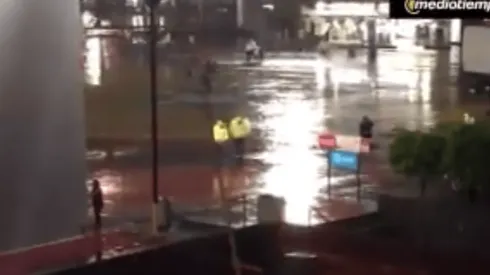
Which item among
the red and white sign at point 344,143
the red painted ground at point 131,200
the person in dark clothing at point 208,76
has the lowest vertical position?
the red painted ground at point 131,200

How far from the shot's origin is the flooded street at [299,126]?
1686cm

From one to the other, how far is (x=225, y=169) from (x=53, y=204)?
21.8ft

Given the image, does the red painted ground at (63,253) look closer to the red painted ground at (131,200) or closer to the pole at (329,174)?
the red painted ground at (131,200)

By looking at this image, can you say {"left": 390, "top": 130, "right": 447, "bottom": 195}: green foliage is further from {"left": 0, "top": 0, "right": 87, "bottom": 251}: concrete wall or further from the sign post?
{"left": 0, "top": 0, "right": 87, "bottom": 251}: concrete wall

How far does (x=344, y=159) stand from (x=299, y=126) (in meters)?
7.44

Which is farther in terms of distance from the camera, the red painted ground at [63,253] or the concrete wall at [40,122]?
the concrete wall at [40,122]

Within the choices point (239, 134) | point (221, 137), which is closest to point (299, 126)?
point (239, 134)

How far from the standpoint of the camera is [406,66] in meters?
38.8

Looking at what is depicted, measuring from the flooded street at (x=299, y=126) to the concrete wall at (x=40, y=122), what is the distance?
78.1 inches

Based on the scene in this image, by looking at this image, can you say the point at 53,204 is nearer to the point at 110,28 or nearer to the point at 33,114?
the point at 33,114

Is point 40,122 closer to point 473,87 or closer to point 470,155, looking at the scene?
point 470,155

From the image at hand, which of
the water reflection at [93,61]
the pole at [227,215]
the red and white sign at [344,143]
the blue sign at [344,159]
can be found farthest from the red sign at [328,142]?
the water reflection at [93,61]

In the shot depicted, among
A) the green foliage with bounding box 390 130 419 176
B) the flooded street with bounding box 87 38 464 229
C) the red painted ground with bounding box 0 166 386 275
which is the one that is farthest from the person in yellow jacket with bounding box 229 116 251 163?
the green foliage with bounding box 390 130 419 176

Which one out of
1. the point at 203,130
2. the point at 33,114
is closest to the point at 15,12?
the point at 33,114
